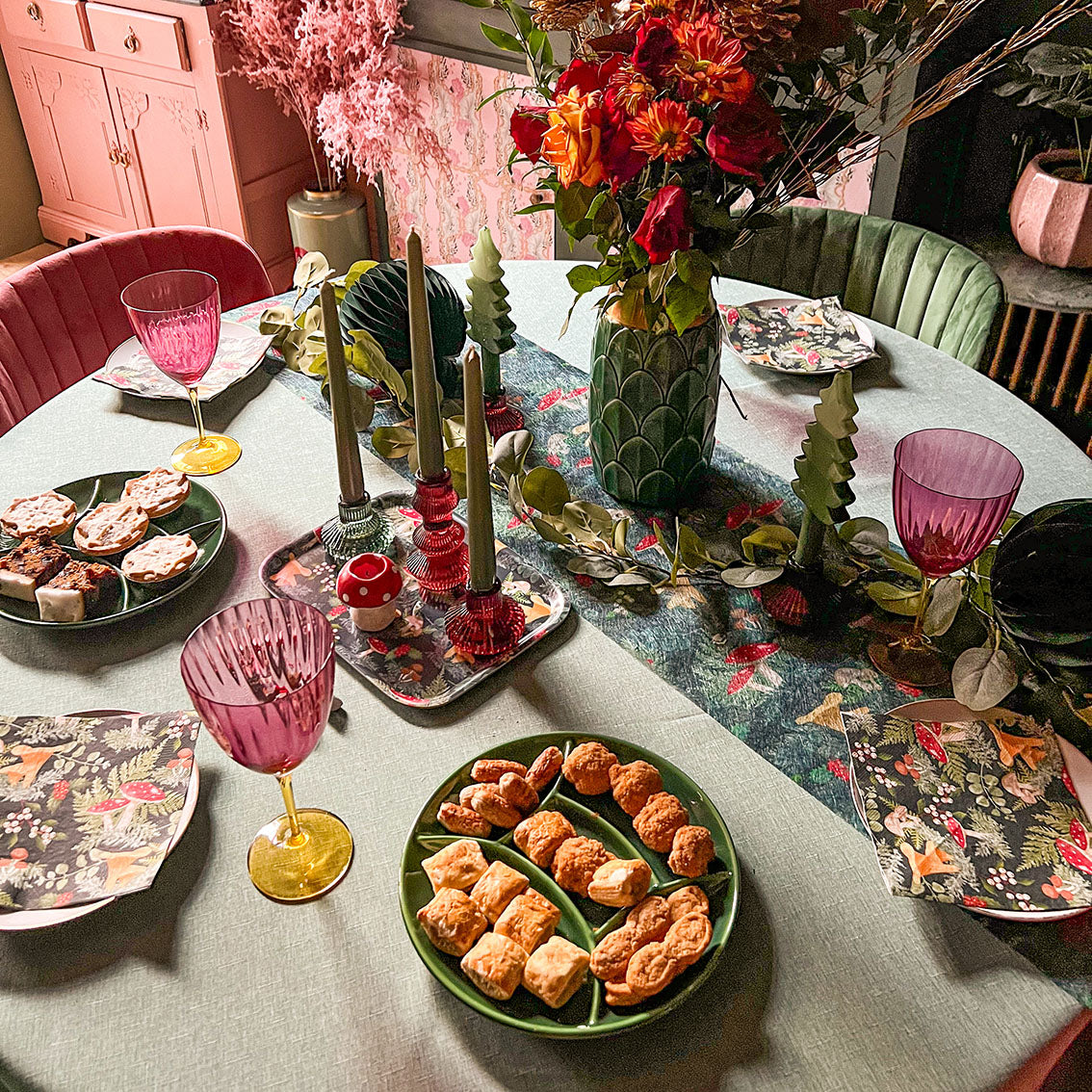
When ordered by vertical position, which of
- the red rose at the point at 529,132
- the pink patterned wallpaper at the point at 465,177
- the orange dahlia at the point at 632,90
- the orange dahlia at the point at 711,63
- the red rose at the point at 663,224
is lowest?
the pink patterned wallpaper at the point at 465,177

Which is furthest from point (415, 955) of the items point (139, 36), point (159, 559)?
point (139, 36)

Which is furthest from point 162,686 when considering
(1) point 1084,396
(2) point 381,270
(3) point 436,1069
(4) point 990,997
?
(1) point 1084,396

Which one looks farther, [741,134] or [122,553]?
[122,553]

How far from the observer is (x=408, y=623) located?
0.96m

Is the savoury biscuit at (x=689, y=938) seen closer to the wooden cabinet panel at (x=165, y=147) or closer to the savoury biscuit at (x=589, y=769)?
the savoury biscuit at (x=589, y=769)

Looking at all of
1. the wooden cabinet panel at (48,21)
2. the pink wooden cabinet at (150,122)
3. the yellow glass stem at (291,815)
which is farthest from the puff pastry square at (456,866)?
the wooden cabinet panel at (48,21)

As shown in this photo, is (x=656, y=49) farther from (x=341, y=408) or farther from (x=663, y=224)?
(x=341, y=408)

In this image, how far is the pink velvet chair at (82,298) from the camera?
1.53 meters

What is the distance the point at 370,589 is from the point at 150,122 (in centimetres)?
283

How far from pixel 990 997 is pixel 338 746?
52 cm

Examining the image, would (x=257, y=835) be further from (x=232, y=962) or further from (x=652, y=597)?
(x=652, y=597)

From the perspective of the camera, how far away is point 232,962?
2.23ft

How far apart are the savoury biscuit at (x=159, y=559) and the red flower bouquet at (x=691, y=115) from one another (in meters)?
0.48

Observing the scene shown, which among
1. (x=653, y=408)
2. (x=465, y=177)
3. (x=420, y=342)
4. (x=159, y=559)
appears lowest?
(x=465, y=177)
